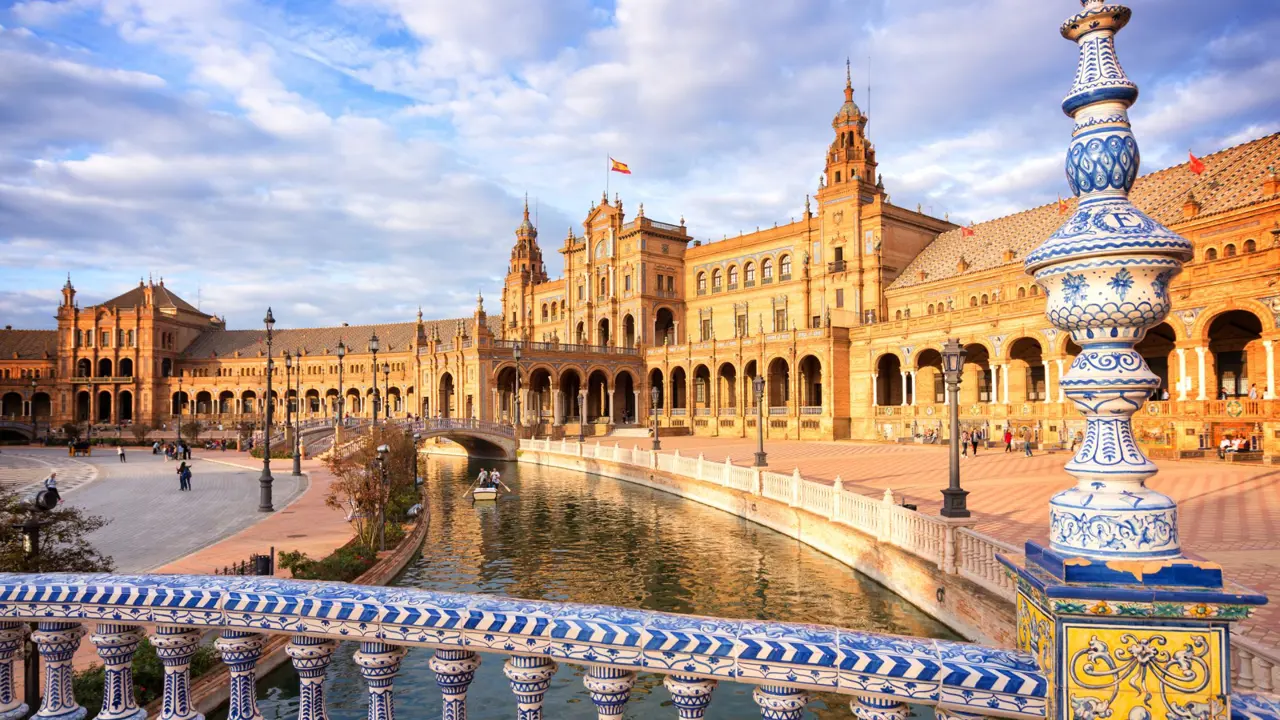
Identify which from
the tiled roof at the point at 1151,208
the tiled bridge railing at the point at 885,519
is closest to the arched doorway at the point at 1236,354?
Answer: the tiled roof at the point at 1151,208

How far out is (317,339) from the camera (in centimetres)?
9831

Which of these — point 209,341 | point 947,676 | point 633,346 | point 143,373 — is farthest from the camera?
point 209,341

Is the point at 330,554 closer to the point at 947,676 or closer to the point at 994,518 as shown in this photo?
the point at 994,518

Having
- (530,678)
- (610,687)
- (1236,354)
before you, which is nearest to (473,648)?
(530,678)

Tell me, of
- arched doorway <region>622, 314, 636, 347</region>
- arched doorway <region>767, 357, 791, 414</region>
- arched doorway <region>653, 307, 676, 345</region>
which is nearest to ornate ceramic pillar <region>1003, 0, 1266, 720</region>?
arched doorway <region>767, 357, 791, 414</region>

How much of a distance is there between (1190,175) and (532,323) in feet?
191

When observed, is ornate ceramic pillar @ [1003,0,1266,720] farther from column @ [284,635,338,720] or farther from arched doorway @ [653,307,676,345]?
arched doorway @ [653,307,676,345]

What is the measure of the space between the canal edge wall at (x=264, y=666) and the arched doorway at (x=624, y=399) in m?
45.4

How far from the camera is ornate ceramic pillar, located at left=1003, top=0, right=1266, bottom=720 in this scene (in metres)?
2.33

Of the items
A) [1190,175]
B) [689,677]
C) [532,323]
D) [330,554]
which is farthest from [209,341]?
[689,677]

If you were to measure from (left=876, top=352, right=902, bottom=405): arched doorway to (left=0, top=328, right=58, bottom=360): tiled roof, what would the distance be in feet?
323

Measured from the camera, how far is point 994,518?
16.5 m

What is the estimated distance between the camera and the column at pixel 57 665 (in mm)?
3572

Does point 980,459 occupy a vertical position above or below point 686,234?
below
